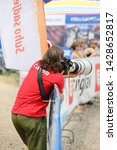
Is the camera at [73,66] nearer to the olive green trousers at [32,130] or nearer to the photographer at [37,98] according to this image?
the photographer at [37,98]

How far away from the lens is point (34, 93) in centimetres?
614

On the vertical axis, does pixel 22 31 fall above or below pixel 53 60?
above

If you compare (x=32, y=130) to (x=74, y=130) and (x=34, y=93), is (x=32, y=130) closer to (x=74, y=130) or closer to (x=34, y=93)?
(x=34, y=93)

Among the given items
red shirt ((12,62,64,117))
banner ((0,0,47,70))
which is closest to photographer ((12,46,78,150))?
red shirt ((12,62,64,117))

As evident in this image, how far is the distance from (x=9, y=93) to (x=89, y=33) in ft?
19.1

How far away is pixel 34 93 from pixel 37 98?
0.23ft

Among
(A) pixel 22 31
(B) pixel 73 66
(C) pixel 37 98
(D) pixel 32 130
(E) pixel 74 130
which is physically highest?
(A) pixel 22 31

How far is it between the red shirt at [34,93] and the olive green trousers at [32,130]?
8cm

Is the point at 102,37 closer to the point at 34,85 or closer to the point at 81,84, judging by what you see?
the point at 34,85

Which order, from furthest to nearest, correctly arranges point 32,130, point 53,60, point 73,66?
point 73,66 < point 32,130 < point 53,60

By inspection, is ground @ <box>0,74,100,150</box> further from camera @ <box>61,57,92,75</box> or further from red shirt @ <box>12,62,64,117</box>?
red shirt @ <box>12,62,64,117</box>

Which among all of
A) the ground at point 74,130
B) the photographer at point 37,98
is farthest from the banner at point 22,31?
the ground at point 74,130

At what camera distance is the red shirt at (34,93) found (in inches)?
239

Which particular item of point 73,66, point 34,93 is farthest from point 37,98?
point 73,66
